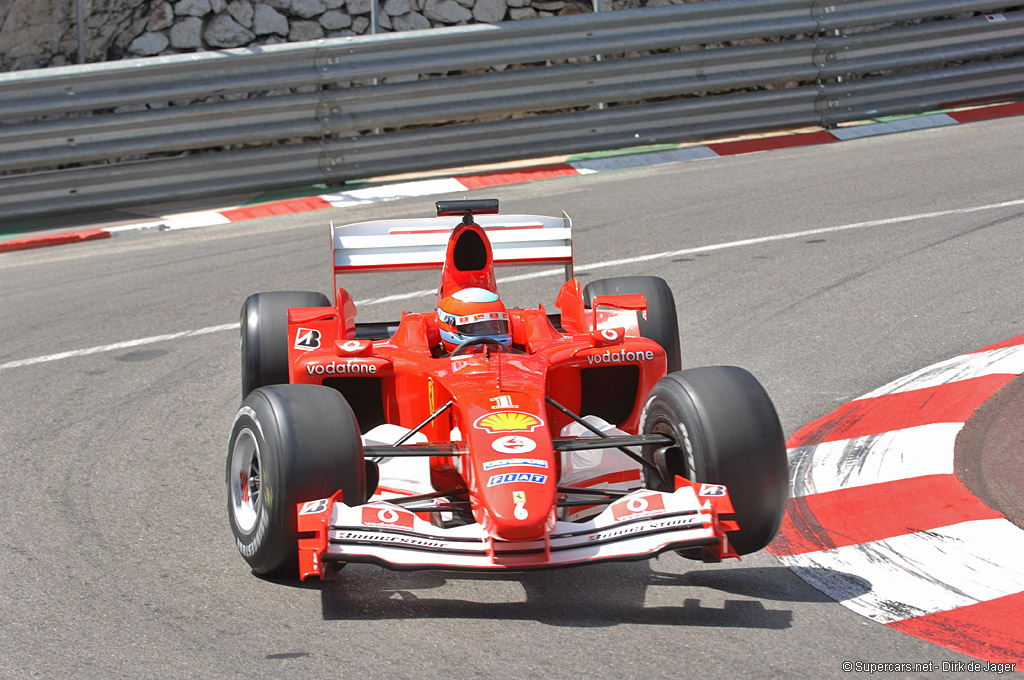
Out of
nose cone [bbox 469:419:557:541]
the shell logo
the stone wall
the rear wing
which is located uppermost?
the stone wall

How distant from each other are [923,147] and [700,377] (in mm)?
9397

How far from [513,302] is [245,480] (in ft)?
13.6

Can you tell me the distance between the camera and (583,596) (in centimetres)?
435

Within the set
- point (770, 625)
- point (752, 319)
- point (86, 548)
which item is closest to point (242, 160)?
point (752, 319)

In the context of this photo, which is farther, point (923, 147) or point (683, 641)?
point (923, 147)

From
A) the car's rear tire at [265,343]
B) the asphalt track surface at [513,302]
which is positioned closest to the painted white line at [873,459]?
the asphalt track surface at [513,302]

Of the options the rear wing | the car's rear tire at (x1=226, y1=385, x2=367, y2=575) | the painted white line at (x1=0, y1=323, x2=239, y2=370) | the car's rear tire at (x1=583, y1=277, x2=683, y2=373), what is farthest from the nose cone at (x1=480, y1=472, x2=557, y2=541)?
the painted white line at (x1=0, y1=323, x2=239, y2=370)

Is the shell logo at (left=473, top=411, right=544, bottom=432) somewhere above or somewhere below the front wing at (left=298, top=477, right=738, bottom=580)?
above

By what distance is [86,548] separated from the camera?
4.84 metres

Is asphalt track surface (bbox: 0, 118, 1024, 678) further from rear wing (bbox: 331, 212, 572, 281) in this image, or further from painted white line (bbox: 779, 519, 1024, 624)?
rear wing (bbox: 331, 212, 572, 281)

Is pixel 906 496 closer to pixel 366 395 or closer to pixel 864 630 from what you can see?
pixel 864 630

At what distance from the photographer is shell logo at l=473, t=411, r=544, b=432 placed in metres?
4.43

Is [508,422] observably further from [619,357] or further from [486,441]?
[619,357]

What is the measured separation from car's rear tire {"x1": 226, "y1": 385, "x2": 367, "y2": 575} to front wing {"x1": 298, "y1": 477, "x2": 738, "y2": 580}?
9cm
